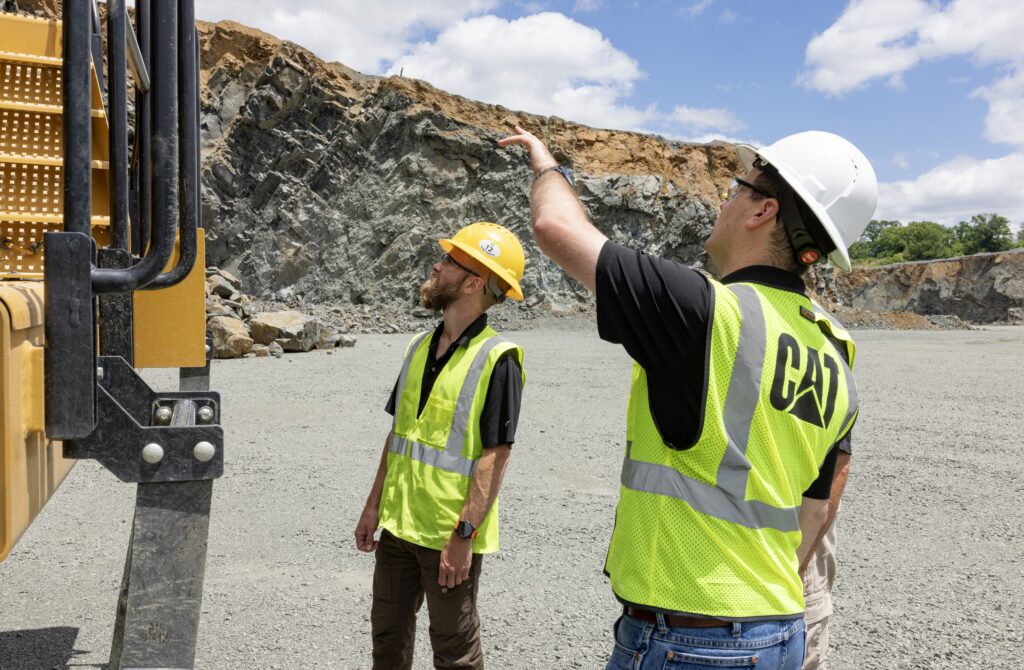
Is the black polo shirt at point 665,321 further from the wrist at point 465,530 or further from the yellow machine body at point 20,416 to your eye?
the wrist at point 465,530

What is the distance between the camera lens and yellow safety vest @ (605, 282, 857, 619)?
Result: 1.61 metres

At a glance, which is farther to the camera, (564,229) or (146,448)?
(564,229)

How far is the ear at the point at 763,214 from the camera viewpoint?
6.05 ft

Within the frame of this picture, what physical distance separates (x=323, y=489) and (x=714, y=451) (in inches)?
205

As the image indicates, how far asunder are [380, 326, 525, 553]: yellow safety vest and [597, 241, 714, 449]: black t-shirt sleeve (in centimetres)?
132

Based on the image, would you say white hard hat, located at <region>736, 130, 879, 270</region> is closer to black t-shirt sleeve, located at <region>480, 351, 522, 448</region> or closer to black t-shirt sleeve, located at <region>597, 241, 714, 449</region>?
black t-shirt sleeve, located at <region>597, 241, 714, 449</region>

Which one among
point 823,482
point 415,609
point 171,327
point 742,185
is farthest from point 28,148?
point 823,482

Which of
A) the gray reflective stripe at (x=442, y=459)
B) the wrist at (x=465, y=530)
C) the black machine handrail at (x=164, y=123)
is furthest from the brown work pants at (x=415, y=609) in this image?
the black machine handrail at (x=164, y=123)

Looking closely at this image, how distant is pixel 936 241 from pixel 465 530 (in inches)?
3909

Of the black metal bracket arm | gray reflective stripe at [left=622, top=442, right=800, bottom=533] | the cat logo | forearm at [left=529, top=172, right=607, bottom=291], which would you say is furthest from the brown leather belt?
the black metal bracket arm

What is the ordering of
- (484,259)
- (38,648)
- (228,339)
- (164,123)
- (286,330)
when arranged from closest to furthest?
(164,123), (484,259), (38,648), (228,339), (286,330)

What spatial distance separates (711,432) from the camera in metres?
1.62

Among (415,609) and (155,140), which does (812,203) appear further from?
(415,609)

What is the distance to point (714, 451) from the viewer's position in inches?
64.2
